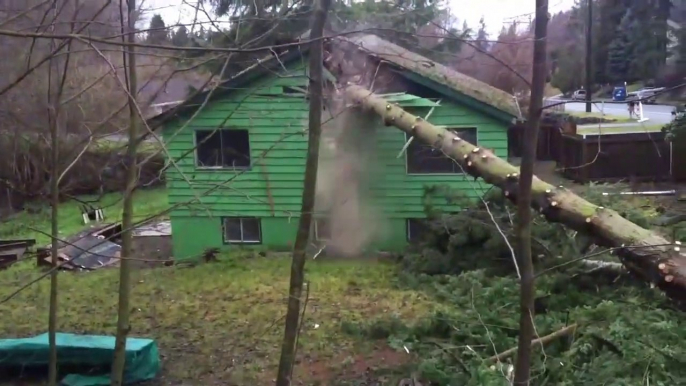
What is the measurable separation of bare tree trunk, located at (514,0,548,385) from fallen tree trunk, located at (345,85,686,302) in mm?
751

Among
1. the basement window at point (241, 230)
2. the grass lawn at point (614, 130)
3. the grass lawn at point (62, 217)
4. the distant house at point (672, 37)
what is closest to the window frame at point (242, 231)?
the basement window at point (241, 230)

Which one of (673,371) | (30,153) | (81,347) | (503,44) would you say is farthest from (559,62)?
(30,153)

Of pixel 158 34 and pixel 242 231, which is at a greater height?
pixel 158 34

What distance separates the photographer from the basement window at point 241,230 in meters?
13.4

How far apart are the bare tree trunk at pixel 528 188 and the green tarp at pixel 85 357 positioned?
14.3 ft

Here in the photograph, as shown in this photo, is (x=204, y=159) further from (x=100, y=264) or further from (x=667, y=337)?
(x=667, y=337)

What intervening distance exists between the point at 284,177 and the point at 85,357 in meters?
6.75

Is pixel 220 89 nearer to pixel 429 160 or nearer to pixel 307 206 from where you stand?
pixel 307 206

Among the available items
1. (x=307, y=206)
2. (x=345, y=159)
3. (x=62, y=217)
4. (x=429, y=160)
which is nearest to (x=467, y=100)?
(x=429, y=160)

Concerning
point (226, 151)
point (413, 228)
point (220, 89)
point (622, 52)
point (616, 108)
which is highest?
point (622, 52)

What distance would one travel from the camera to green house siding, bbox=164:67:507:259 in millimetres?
11867

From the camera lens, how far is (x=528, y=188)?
10.4 feet

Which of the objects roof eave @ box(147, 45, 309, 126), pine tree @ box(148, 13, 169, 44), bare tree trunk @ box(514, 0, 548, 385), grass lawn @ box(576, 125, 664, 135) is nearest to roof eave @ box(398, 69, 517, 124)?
roof eave @ box(147, 45, 309, 126)

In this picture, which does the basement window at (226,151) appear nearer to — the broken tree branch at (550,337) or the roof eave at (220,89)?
the roof eave at (220,89)
